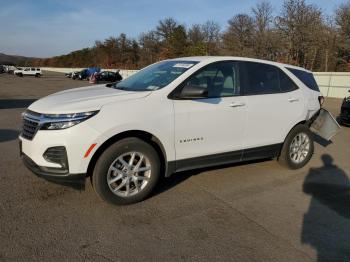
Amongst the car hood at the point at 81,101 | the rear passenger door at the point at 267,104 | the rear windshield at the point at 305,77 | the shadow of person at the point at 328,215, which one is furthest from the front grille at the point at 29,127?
the rear windshield at the point at 305,77

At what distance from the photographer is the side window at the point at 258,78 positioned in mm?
5207

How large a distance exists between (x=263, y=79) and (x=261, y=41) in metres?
42.5

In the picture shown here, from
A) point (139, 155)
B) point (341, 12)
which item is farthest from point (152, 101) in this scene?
point (341, 12)

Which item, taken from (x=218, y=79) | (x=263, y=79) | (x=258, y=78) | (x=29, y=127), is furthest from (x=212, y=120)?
(x=29, y=127)

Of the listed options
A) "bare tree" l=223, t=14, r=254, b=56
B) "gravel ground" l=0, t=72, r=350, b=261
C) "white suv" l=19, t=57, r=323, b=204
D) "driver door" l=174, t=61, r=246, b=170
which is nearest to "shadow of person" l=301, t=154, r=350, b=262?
"gravel ground" l=0, t=72, r=350, b=261

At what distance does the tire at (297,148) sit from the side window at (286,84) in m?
0.64

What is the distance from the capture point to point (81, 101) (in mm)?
4059

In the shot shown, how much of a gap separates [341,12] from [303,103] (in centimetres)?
3474

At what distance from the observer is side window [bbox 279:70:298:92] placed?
18.7 ft

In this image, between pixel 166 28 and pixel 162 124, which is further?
pixel 166 28

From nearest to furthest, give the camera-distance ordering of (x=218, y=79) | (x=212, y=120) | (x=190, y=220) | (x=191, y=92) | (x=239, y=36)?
(x=190, y=220), (x=191, y=92), (x=212, y=120), (x=218, y=79), (x=239, y=36)

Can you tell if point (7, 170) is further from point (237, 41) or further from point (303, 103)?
point (237, 41)

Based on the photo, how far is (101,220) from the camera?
12.8 feet

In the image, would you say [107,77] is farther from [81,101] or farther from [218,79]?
[81,101]
